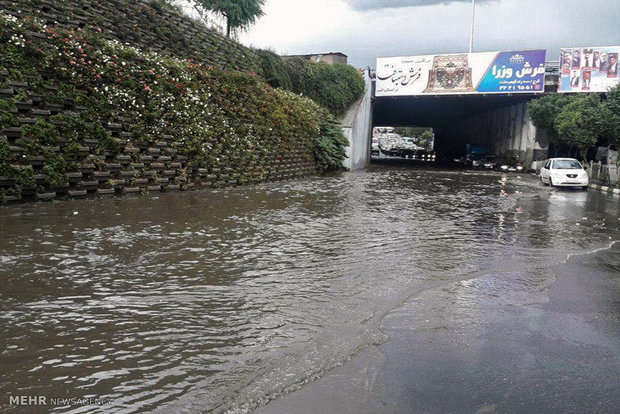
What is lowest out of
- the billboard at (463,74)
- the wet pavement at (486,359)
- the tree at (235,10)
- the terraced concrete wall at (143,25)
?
the wet pavement at (486,359)

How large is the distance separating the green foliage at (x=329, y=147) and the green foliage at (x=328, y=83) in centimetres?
309

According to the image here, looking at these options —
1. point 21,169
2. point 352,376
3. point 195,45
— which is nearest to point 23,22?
point 21,169

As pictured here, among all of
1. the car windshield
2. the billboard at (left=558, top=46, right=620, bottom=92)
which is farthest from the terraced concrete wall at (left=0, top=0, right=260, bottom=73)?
the billboard at (left=558, top=46, right=620, bottom=92)

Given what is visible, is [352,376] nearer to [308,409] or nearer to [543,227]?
[308,409]

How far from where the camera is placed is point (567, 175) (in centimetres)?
2378

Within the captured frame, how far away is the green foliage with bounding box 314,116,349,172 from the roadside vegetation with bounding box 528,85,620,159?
13.7 m

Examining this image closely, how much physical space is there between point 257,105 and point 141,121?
283 inches

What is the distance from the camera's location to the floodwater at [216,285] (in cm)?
372

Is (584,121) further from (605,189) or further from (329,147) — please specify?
(329,147)

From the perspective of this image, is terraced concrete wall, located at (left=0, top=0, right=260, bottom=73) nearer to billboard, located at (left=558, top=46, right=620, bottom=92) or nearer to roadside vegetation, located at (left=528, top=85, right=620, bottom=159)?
roadside vegetation, located at (left=528, top=85, right=620, bottom=159)

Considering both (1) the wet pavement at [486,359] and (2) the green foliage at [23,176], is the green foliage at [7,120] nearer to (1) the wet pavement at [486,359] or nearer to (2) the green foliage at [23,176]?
(2) the green foliage at [23,176]

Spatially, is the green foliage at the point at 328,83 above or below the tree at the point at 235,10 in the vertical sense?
below

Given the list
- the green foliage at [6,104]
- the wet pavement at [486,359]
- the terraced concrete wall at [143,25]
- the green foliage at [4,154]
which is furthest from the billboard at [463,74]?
the wet pavement at [486,359]

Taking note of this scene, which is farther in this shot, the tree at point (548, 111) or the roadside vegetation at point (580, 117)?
the tree at point (548, 111)
